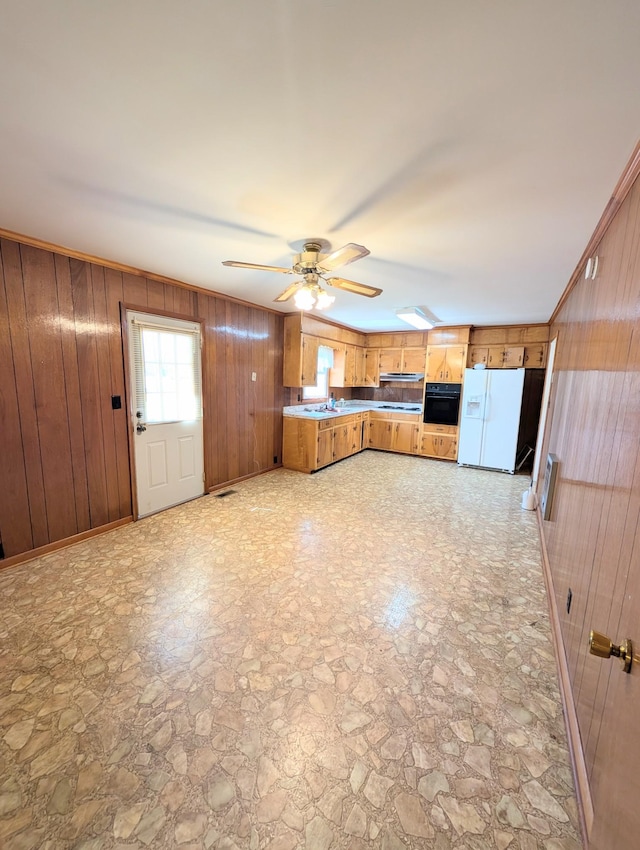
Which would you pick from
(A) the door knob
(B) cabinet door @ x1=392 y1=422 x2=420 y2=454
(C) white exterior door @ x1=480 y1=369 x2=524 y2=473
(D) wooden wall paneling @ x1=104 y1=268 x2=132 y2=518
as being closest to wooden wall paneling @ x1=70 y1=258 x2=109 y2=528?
(D) wooden wall paneling @ x1=104 y1=268 x2=132 y2=518

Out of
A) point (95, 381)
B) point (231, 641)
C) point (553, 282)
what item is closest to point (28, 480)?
point (95, 381)

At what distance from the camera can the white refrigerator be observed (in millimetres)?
5258

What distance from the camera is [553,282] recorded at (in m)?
3.09

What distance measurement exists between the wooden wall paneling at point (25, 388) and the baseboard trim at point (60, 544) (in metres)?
0.06

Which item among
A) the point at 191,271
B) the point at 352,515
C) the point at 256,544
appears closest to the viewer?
the point at 256,544

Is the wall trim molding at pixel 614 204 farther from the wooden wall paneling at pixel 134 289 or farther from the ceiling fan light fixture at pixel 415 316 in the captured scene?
the wooden wall paneling at pixel 134 289

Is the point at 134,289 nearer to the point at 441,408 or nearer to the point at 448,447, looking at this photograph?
the point at 441,408

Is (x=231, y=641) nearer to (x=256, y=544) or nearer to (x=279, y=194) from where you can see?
(x=256, y=544)

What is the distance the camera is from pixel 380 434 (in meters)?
6.73

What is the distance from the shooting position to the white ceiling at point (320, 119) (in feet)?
3.05

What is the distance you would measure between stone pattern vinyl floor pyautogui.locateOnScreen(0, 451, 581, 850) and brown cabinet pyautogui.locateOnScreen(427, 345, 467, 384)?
3.49 meters

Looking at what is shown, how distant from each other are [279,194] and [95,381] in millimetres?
2328

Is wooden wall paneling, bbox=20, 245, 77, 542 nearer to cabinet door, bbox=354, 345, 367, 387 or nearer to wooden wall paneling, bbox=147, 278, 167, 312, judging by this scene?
wooden wall paneling, bbox=147, 278, 167, 312

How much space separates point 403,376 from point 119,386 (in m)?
5.13
